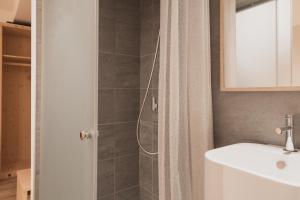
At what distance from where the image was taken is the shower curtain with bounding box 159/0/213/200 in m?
1.17

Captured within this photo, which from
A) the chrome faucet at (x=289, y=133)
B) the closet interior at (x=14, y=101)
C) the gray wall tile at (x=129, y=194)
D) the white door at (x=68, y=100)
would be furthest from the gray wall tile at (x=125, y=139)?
the closet interior at (x=14, y=101)

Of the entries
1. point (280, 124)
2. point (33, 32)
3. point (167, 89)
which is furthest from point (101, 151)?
point (280, 124)

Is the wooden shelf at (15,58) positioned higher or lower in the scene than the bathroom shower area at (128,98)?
higher

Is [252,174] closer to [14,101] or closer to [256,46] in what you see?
[256,46]

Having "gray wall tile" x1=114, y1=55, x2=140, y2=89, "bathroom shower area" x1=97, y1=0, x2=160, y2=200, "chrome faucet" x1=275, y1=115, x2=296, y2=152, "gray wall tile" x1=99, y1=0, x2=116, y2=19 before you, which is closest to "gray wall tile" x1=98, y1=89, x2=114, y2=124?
"bathroom shower area" x1=97, y1=0, x2=160, y2=200

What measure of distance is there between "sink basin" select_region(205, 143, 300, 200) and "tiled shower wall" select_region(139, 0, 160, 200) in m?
0.84

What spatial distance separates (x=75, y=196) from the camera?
1303mm

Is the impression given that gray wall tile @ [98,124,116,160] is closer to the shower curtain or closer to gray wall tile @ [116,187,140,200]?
gray wall tile @ [116,187,140,200]

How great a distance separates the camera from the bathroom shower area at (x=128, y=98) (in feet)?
5.50

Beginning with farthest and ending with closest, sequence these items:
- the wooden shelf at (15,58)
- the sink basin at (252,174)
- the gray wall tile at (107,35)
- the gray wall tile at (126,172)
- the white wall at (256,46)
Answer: the wooden shelf at (15,58)
the gray wall tile at (126,172)
the gray wall tile at (107,35)
the white wall at (256,46)
the sink basin at (252,174)

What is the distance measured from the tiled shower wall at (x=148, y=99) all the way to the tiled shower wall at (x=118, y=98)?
0.05 m

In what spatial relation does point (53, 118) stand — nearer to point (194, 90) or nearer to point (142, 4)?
point (194, 90)

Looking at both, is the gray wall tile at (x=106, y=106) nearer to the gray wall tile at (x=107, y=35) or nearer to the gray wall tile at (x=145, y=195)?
the gray wall tile at (x=107, y=35)

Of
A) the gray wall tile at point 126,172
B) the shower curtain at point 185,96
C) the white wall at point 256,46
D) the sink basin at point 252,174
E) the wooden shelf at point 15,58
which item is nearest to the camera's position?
the sink basin at point 252,174
